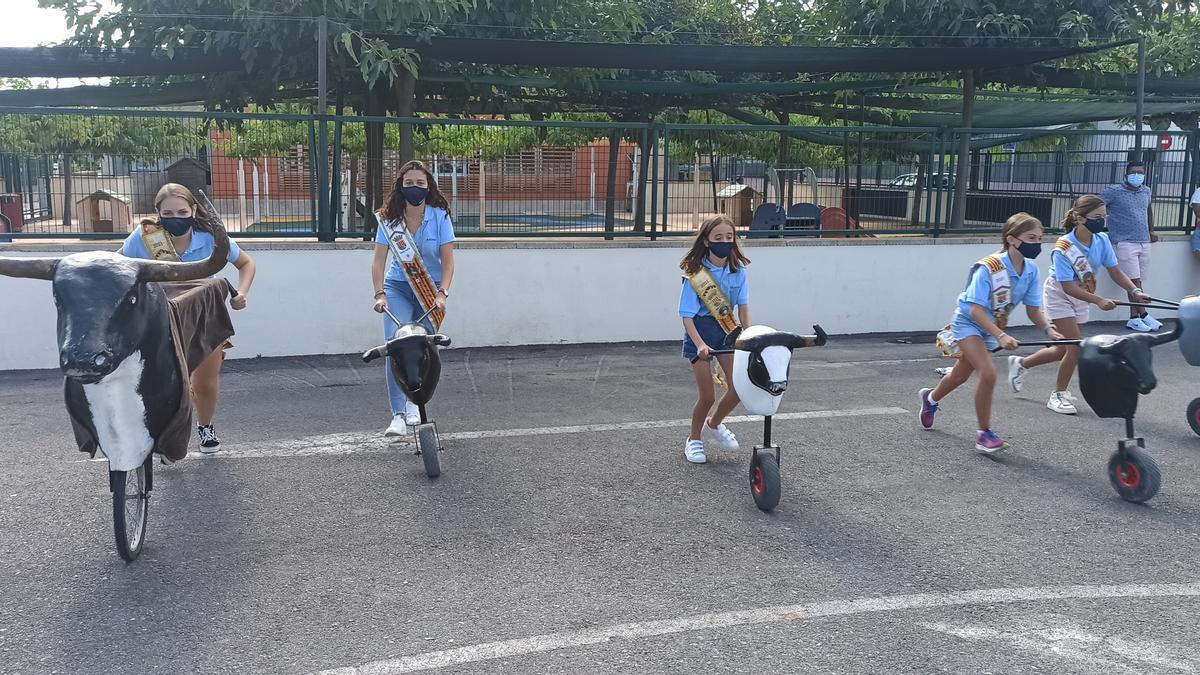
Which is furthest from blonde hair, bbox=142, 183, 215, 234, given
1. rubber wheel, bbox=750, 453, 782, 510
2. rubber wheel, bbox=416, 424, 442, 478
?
rubber wheel, bbox=750, 453, 782, 510

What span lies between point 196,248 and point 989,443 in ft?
16.4

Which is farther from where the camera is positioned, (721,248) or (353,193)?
(353,193)

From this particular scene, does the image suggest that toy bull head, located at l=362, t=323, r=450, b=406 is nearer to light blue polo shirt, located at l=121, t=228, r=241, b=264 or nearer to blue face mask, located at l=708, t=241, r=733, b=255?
light blue polo shirt, located at l=121, t=228, r=241, b=264

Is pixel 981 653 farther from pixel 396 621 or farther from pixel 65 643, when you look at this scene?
pixel 65 643

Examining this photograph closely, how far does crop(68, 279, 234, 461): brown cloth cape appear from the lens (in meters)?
4.66

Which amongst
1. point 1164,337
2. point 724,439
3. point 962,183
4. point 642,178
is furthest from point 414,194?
point 962,183

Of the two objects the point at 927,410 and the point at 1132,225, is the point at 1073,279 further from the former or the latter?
the point at 1132,225

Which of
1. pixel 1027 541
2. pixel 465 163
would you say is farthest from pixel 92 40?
Answer: pixel 1027 541

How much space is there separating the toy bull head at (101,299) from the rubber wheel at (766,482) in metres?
2.83

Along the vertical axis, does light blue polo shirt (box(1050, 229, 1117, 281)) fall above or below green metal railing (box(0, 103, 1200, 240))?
below

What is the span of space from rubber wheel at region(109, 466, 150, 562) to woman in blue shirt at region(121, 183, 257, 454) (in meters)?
1.25

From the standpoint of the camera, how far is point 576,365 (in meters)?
9.64

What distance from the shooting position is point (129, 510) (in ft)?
15.2

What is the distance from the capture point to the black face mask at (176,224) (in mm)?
5914
